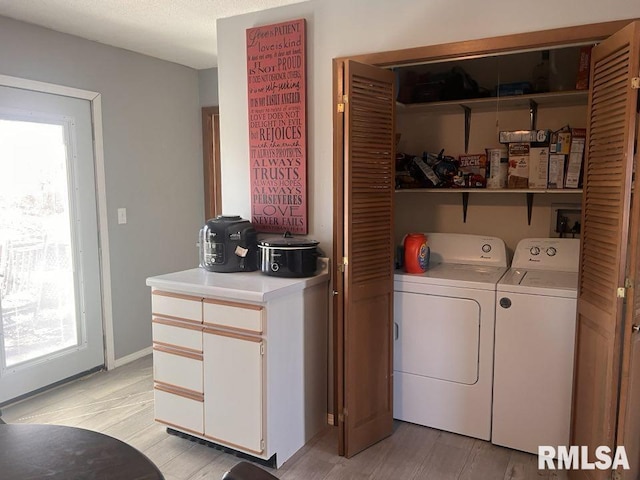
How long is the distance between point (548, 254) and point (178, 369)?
2.20 meters

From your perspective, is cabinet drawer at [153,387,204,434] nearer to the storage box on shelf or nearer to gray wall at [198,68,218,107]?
the storage box on shelf

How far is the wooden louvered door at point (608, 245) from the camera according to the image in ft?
5.93

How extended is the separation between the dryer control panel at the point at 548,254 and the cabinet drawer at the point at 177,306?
6.18ft

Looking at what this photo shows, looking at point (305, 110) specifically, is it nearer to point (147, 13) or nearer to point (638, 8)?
point (147, 13)

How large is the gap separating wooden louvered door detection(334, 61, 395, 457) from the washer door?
130 mm

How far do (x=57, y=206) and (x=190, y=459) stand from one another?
1895mm

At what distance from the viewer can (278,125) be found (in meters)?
2.88

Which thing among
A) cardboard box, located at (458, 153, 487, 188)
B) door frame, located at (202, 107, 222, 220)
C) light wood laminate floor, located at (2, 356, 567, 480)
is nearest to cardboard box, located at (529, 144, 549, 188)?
cardboard box, located at (458, 153, 487, 188)

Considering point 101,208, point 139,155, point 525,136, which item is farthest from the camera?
point 139,155

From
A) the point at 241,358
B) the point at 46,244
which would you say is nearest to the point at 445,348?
the point at 241,358

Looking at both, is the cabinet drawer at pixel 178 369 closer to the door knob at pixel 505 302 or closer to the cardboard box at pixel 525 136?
the door knob at pixel 505 302

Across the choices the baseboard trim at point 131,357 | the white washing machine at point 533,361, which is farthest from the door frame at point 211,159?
the white washing machine at point 533,361

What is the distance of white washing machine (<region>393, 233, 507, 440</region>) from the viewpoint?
261 centimetres

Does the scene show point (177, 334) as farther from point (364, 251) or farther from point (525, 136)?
point (525, 136)
